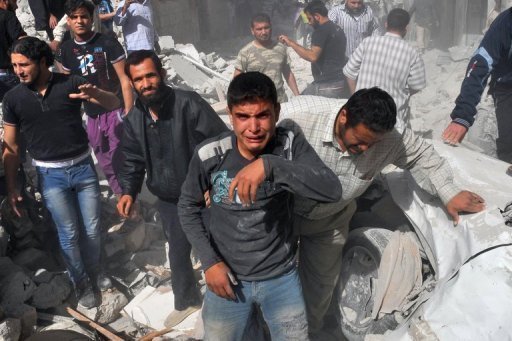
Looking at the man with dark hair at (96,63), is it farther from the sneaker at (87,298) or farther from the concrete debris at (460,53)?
the concrete debris at (460,53)

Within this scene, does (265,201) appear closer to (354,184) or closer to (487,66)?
(354,184)

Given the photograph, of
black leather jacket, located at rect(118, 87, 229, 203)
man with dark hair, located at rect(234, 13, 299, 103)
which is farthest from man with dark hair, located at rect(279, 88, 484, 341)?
man with dark hair, located at rect(234, 13, 299, 103)

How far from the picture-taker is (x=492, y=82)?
4406mm

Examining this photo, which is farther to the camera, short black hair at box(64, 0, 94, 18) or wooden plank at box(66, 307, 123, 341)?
short black hair at box(64, 0, 94, 18)

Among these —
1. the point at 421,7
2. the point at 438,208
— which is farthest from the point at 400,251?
the point at 421,7

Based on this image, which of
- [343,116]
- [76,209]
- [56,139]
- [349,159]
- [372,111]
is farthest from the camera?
[76,209]

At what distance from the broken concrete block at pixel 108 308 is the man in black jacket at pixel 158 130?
124cm

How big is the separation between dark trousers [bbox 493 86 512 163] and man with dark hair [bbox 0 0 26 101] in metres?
4.47

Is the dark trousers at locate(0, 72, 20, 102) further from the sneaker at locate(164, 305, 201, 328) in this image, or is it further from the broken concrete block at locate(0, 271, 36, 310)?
the sneaker at locate(164, 305, 201, 328)

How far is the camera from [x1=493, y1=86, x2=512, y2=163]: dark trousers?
4.34m

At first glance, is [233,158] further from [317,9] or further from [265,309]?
[317,9]

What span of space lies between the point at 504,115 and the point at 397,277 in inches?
76.5

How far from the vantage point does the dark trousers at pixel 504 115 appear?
4340 millimetres

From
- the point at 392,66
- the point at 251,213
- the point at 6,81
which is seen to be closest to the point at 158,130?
the point at 251,213
